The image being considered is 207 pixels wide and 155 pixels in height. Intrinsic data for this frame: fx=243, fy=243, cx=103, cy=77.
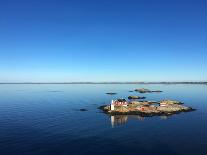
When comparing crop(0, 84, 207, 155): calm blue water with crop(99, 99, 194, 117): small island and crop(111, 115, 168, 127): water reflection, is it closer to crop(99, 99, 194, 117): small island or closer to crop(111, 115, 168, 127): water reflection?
crop(111, 115, 168, 127): water reflection

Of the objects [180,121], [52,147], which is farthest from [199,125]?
[52,147]

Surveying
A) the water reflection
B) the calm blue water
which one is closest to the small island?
the water reflection

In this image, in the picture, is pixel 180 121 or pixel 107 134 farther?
pixel 180 121

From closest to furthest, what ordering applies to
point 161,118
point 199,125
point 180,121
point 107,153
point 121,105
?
point 107,153 → point 199,125 → point 180,121 → point 161,118 → point 121,105

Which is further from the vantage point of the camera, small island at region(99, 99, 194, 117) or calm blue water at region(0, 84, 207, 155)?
small island at region(99, 99, 194, 117)

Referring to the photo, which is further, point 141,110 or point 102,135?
point 141,110

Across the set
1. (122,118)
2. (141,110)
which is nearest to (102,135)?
(122,118)

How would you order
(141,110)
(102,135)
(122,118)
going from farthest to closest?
(141,110), (122,118), (102,135)

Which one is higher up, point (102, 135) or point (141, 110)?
point (141, 110)

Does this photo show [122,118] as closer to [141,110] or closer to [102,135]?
[141,110]

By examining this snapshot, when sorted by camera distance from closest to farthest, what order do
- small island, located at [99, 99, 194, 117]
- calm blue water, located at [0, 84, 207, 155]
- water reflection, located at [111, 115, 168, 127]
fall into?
calm blue water, located at [0, 84, 207, 155] → water reflection, located at [111, 115, 168, 127] → small island, located at [99, 99, 194, 117]

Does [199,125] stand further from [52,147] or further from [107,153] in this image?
[52,147]
